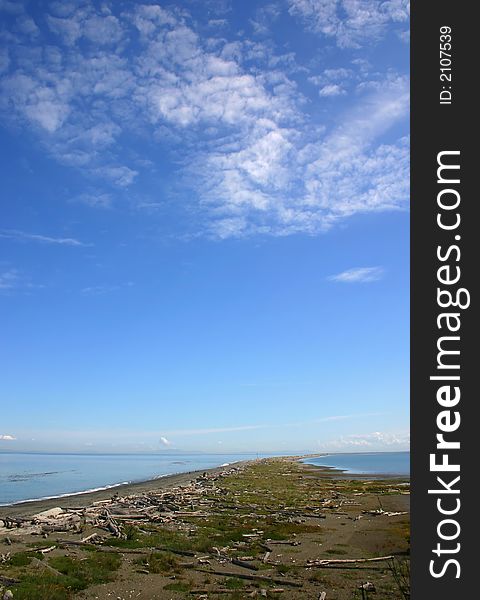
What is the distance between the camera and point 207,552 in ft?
83.1

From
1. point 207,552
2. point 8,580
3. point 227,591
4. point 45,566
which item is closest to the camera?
point 227,591

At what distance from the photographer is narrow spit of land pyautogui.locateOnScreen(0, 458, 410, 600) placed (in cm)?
1891

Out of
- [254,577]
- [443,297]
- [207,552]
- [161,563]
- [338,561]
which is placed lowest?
[207,552]

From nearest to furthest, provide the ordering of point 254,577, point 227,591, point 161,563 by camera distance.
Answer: point 227,591
point 254,577
point 161,563

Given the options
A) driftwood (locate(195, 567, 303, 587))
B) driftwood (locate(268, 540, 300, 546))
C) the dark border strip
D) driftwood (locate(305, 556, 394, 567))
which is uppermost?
the dark border strip

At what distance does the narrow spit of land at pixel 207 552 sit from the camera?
1891cm

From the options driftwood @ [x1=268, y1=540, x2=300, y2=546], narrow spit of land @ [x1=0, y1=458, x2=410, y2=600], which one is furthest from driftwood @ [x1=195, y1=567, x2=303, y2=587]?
driftwood @ [x1=268, y1=540, x2=300, y2=546]

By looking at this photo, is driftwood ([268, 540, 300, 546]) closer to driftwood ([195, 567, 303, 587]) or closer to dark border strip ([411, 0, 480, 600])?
driftwood ([195, 567, 303, 587])

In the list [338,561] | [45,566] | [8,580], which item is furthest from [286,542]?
[8,580]

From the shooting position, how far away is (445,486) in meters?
7.21

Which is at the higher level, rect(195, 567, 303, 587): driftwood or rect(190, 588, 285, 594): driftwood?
rect(190, 588, 285, 594): driftwood

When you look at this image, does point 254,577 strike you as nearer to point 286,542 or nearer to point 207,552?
point 207,552

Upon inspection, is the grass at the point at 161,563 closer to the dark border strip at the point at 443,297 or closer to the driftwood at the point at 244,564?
the driftwood at the point at 244,564

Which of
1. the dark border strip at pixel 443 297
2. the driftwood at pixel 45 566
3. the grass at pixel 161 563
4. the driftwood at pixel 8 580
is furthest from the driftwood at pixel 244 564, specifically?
the dark border strip at pixel 443 297
